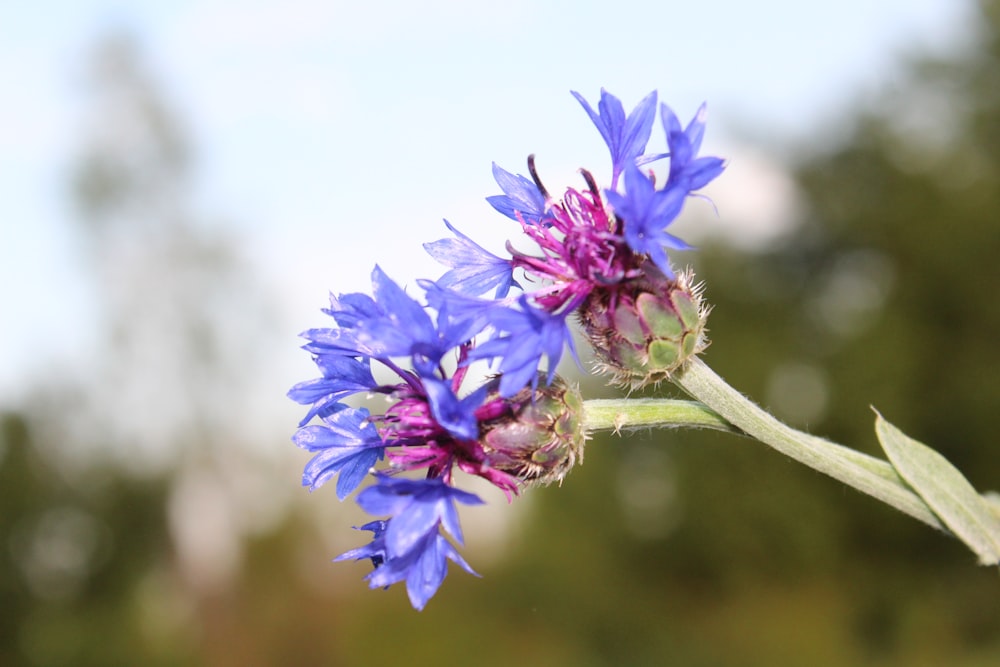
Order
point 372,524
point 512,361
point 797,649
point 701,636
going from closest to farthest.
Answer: point 512,361
point 372,524
point 797,649
point 701,636

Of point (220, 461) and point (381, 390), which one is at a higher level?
point (381, 390)

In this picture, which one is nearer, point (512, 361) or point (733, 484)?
point (512, 361)

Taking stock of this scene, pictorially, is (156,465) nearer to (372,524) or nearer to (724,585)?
(724,585)

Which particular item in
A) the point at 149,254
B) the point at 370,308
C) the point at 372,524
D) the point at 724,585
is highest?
the point at 370,308

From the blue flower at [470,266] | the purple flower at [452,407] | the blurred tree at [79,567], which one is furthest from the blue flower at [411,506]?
the blurred tree at [79,567]

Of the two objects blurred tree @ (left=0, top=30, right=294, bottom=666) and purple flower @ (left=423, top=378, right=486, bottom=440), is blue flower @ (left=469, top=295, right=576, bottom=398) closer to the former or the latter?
purple flower @ (left=423, top=378, right=486, bottom=440)

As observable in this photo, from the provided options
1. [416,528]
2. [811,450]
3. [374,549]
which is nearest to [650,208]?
[811,450]

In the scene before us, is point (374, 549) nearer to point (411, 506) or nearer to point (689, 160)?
point (411, 506)

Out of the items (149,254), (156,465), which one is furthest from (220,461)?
(149,254)
